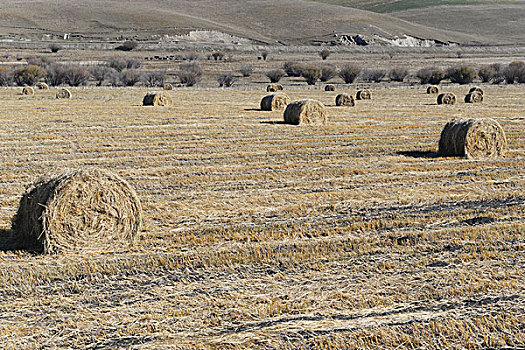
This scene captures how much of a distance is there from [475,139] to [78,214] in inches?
441

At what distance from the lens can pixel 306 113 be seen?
24.1m

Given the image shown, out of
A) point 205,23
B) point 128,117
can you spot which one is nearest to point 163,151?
point 128,117

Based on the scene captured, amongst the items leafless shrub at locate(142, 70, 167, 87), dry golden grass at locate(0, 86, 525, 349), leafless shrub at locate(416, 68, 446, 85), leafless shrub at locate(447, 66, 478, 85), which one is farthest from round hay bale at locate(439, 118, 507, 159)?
leafless shrub at locate(447, 66, 478, 85)

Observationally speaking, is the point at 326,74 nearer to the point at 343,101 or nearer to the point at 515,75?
the point at 515,75

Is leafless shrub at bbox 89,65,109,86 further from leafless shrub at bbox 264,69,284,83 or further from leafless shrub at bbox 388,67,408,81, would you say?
leafless shrub at bbox 388,67,408,81

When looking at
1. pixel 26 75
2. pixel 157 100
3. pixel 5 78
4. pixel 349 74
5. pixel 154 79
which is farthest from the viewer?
pixel 349 74

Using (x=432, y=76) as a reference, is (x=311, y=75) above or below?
below

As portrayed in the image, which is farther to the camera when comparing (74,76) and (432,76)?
(432,76)

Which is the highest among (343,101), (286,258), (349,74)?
(349,74)

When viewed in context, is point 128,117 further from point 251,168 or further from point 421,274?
point 421,274

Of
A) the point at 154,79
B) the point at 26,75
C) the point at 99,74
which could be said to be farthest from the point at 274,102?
the point at 99,74

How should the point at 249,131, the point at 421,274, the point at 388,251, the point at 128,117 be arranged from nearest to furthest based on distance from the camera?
1. the point at 421,274
2. the point at 388,251
3. the point at 249,131
4. the point at 128,117

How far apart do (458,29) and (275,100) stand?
180693mm

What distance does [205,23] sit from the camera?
147m
